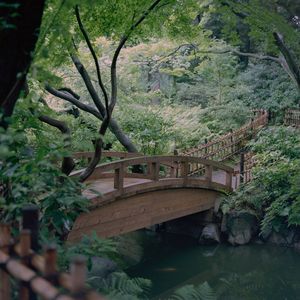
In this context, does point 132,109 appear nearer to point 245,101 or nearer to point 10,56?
point 245,101

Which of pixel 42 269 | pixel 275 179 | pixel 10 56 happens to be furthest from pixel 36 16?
pixel 275 179

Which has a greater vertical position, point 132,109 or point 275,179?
point 132,109

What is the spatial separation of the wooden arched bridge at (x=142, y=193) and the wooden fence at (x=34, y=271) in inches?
167

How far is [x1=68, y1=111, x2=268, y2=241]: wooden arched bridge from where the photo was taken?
7812 millimetres

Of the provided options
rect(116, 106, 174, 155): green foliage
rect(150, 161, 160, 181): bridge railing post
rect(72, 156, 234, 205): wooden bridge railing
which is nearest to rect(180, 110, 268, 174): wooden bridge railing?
rect(116, 106, 174, 155): green foliage

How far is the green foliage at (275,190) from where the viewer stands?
383 inches

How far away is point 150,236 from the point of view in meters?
11.4

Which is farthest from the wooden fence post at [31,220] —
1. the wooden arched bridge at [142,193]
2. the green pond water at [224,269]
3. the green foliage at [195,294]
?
the green pond water at [224,269]

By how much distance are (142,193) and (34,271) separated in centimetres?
695

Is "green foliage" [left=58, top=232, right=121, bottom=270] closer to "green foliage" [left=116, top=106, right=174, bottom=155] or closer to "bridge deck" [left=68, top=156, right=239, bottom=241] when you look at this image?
"bridge deck" [left=68, top=156, right=239, bottom=241]

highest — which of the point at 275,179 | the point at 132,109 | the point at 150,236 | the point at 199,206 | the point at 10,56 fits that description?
the point at 10,56

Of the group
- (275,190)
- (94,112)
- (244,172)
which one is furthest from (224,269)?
(94,112)

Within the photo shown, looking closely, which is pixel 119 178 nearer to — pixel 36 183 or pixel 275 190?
pixel 275 190

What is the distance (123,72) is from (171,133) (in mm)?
2664
